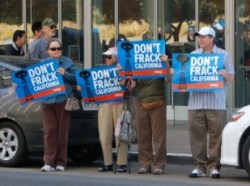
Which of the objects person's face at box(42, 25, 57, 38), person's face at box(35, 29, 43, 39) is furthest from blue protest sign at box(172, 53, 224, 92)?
person's face at box(35, 29, 43, 39)

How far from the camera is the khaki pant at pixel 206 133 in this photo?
38.9 feet

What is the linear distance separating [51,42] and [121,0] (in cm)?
745

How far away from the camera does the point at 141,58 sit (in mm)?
12297

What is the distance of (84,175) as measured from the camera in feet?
40.4

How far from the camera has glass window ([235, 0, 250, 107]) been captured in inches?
725

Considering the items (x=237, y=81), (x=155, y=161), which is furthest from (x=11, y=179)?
(x=237, y=81)

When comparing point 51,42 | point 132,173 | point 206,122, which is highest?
point 51,42

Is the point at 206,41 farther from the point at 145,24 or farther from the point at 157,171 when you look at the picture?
the point at 145,24

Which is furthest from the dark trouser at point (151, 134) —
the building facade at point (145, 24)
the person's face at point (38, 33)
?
the building facade at point (145, 24)

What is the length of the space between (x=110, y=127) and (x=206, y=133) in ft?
4.71

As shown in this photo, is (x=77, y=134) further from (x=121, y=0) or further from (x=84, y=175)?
(x=121, y=0)

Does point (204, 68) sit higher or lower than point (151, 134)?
higher

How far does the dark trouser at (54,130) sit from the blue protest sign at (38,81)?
0.21 m

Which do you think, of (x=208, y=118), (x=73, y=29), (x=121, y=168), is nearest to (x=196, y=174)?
(x=208, y=118)
